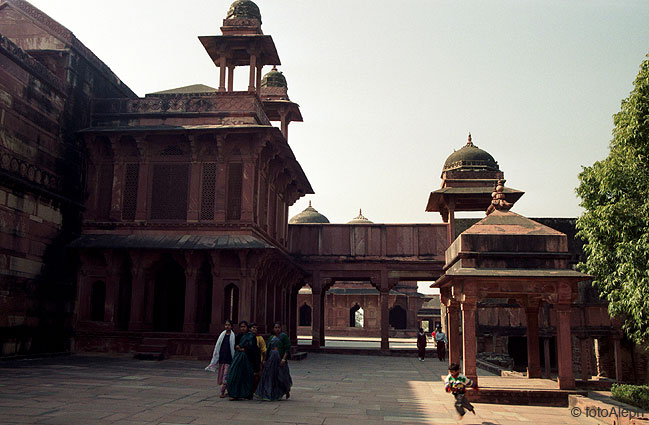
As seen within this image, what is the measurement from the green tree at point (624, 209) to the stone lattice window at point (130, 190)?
13.9 meters

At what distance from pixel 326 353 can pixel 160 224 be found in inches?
386

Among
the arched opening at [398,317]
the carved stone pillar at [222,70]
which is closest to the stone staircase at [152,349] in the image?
the carved stone pillar at [222,70]

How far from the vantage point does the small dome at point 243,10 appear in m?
20.7

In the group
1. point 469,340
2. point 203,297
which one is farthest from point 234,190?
point 469,340

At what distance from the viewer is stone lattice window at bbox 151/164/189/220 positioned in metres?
18.9

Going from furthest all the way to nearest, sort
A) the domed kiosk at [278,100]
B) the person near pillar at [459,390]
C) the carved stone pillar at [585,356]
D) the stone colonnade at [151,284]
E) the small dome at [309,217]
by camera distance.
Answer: the small dome at [309,217] → the domed kiosk at [278,100] → the carved stone pillar at [585,356] → the stone colonnade at [151,284] → the person near pillar at [459,390]

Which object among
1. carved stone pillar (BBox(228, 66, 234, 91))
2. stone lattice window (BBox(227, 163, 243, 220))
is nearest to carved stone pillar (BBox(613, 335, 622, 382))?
stone lattice window (BBox(227, 163, 243, 220))

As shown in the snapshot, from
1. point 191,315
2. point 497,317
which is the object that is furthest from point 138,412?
point 497,317

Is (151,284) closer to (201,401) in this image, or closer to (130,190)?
(130,190)

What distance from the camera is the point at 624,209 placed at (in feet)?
47.0

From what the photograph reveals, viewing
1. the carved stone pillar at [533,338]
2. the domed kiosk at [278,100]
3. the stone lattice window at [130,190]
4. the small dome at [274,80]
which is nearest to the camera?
the carved stone pillar at [533,338]

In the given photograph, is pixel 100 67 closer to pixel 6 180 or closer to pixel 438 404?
pixel 6 180

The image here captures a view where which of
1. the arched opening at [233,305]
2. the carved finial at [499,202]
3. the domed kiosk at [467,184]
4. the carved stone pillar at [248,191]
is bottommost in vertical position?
the arched opening at [233,305]

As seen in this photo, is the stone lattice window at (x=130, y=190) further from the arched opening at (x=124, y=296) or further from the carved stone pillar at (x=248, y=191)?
the carved stone pillar at (x=248, y=191)
